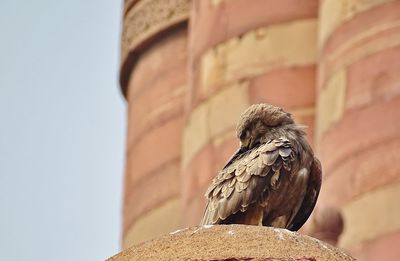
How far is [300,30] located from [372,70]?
5.83 feet

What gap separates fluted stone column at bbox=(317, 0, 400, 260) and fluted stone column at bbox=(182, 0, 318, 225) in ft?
2.62

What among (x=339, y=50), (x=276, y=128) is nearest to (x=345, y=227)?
(x=339, y=50)

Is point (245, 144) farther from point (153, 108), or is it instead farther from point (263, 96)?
point (153, 108)

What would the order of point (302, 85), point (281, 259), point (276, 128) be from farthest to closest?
point (302, 85), point (276, 128), point (281, 259)

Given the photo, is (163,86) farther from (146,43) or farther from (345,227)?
(345,227)

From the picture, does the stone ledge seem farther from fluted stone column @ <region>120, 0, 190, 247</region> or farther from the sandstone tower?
fluted stone column @ <region>120, 0, 190, 247</region>

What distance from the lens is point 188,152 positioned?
1891 cm

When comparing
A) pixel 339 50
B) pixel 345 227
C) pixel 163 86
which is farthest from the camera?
pixel 163 86

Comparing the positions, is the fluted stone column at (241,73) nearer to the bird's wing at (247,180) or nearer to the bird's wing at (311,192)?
the bird's wing at (311,192)

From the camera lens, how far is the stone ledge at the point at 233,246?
25.2 feet

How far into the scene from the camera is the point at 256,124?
9250mm

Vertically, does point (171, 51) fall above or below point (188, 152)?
above

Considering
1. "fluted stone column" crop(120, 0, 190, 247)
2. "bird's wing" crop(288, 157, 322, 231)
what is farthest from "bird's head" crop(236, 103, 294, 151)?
"fluted stone column" crop(120, 0, 190, 247)

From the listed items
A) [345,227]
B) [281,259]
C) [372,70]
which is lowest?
[281,259]
